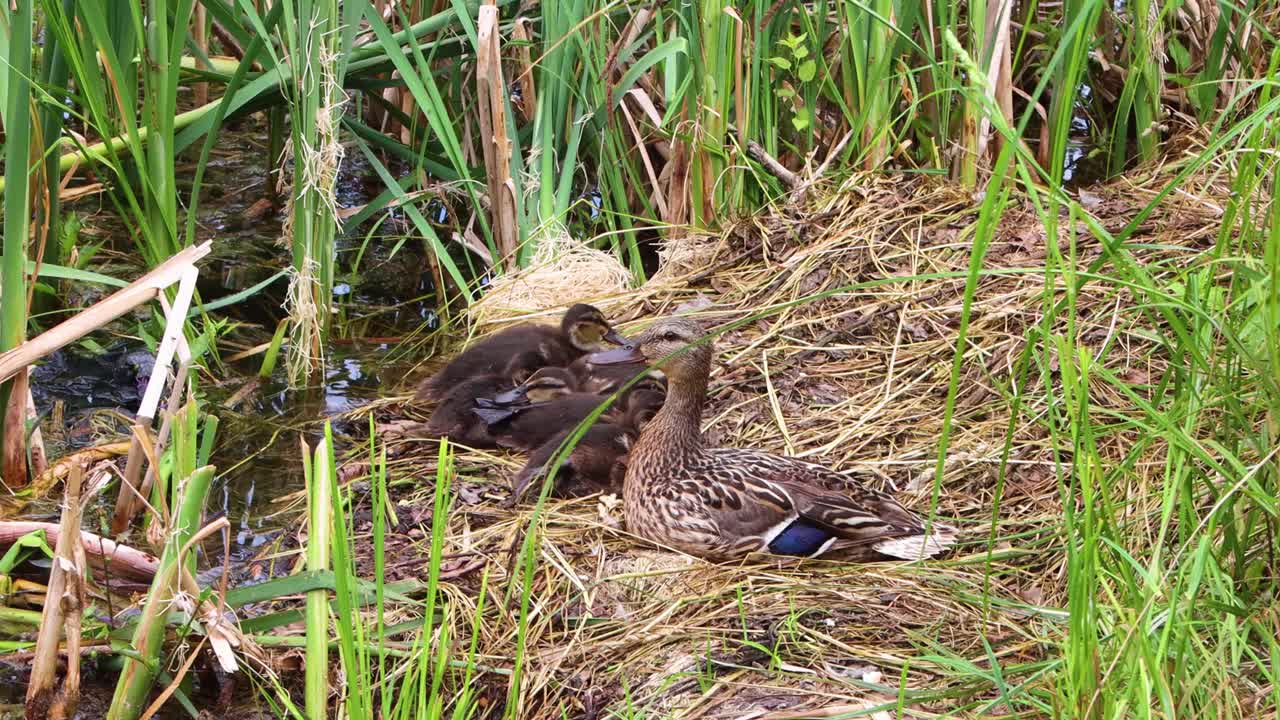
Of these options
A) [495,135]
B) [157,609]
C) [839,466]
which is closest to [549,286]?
[495,135]

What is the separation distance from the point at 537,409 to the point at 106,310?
134 centimetres

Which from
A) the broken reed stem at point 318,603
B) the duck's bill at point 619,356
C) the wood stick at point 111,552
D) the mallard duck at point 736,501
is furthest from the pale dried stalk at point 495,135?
the broken reed stem at point 318,603

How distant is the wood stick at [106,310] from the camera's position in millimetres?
2961

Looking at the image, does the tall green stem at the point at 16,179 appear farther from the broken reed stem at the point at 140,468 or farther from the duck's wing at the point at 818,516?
the duck's wing at the point at 818,516

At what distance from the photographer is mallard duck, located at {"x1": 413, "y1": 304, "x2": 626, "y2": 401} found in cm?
416

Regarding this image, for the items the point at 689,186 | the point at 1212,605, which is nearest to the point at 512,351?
the point at 689,186

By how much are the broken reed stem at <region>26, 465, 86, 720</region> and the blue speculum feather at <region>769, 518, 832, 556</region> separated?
1.54 m

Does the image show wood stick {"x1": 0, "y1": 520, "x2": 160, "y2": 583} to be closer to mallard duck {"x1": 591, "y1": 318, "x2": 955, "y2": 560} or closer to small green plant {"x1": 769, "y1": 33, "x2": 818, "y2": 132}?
mallard duck {"x1": 591, "y1": 318, "x2": 955, "y2": 560}

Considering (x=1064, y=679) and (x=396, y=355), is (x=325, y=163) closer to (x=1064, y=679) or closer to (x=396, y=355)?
(x=396, y=355)

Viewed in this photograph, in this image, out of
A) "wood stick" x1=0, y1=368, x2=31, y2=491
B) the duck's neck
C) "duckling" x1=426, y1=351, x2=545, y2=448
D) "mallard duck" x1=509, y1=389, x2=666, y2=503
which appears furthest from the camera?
"duckling" x1=426, y1=351, x2=545, y2=448

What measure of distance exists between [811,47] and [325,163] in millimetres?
1782

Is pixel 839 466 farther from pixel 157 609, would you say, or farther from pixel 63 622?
pixel 63 622

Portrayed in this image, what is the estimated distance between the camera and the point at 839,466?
12.0 feet

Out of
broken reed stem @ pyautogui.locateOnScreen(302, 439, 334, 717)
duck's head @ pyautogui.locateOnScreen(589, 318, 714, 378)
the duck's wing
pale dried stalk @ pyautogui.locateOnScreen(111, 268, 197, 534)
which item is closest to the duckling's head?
duck's head @ pyautogui.locateOnScreen(589, 318, 714, 378)
